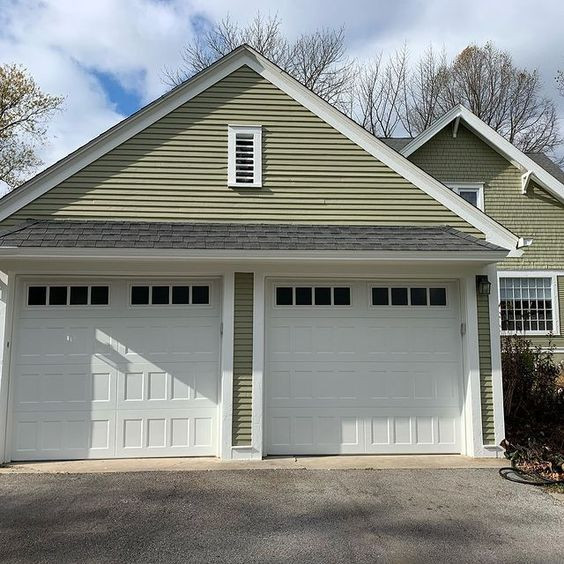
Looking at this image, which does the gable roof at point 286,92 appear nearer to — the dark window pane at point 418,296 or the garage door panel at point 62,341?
the dark window pane at point 418,296

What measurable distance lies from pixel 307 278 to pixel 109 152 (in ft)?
10.6

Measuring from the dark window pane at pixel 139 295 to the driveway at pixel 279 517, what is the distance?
2098mm

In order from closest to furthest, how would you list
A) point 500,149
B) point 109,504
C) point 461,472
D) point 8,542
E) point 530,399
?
point 8,542
point 109,504
point 461,472
point 530,399
point 500,149

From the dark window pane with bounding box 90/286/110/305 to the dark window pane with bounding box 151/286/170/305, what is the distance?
0.57 meters

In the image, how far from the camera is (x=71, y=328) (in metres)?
6.23

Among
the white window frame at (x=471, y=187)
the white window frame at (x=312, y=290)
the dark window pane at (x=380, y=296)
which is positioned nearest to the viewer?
the white window frame at (x=312, y=290)

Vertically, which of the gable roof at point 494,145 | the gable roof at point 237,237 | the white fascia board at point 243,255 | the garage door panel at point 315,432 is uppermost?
the gable roof at point 494,145

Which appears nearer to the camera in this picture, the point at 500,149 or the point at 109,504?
the point at 109,504

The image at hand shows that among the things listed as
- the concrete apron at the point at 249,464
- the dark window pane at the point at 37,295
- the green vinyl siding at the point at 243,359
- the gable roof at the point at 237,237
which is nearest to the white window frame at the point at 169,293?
the green vinyl siding at the point at 243,359

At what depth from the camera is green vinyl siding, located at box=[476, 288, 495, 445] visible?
632 centimetres

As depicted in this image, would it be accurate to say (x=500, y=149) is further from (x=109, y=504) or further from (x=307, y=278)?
(x=109, y=504)

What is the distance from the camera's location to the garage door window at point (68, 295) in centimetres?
625


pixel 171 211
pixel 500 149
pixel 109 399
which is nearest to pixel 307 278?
pixel 171 211

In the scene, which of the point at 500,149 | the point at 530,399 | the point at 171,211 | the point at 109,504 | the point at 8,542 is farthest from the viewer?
the point at 500,149
